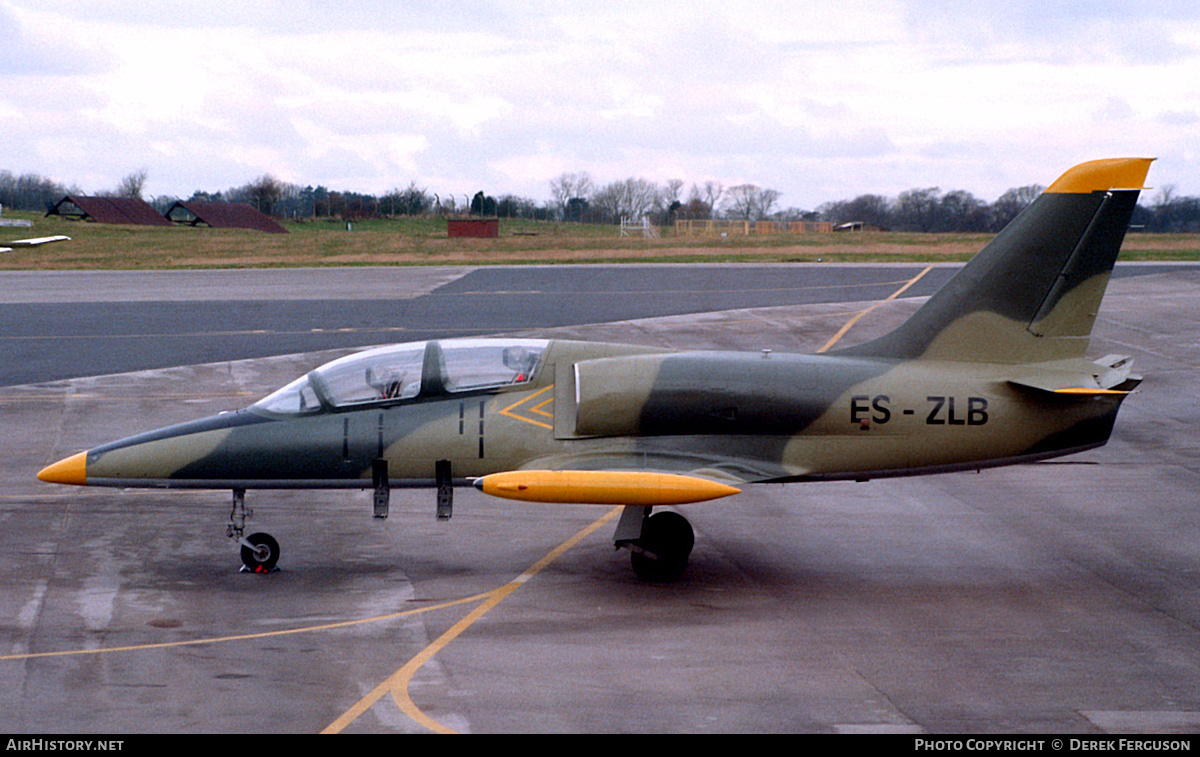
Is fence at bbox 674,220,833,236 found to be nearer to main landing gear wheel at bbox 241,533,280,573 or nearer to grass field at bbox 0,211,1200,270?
grass field at bbox 0,211,1200,270

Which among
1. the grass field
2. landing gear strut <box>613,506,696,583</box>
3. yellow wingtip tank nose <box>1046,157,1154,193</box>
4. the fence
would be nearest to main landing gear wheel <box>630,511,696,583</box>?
landing gear strut <box>613,506,696,583</box>

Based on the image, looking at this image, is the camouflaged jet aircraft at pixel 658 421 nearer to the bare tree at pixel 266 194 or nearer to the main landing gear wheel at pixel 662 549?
the main landing gear wheel at pixel 662 549

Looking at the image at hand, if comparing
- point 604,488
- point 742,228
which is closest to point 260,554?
point 604,488

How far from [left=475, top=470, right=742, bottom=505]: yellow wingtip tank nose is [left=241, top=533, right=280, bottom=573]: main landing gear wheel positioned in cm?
311

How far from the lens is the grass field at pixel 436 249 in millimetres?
69438

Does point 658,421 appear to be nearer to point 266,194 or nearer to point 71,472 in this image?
point 71,472

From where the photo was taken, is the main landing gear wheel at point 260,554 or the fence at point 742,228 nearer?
the main landing gear wheel at point 260,554

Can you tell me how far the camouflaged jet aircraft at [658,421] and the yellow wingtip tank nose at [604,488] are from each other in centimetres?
85

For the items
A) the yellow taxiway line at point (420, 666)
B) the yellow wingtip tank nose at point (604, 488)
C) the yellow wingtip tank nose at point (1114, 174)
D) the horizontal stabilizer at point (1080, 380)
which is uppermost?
the yellow wingtip tank nose at point (1114, 174)

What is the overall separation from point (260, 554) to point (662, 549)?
4.71 meters

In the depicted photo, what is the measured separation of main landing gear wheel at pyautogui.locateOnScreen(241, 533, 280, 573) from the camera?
1323 cm

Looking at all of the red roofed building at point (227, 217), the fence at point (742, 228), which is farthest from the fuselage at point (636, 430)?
the red roofed building at point (227, 217)

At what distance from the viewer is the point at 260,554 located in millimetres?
13234

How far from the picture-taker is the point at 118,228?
94.7 meters
